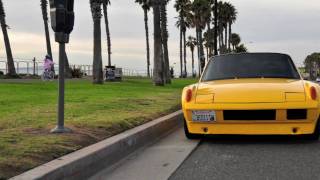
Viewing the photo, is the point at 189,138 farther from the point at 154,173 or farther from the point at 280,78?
the point at 154,173

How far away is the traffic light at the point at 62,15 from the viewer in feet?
26.5

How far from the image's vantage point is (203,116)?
29.3 feet

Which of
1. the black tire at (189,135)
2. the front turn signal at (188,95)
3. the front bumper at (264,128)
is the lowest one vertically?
the black tire at (189,135)

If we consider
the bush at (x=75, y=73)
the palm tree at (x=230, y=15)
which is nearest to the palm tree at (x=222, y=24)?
the palm tree at (x=230, y=15)

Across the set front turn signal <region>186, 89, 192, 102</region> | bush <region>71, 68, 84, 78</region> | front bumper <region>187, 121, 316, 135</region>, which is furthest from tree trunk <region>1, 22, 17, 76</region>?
front bumper <region>187, 121, 316, 135</region>

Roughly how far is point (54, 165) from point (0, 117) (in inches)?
204

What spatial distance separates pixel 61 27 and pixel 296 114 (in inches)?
140

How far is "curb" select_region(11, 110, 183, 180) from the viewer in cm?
573

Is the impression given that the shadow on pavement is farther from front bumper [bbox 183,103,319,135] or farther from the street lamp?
the street lamp

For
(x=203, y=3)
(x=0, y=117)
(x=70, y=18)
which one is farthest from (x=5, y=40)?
(x=203, y=3)

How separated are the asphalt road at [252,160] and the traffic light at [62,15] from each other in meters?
2.47

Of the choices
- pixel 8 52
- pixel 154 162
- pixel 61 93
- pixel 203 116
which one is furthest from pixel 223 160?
pixel 8 52

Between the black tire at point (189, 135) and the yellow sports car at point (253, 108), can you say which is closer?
the yellow sports car at point (253, 108)

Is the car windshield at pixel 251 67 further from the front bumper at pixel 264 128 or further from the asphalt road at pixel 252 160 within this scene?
the front bumper at pixel 264 128
